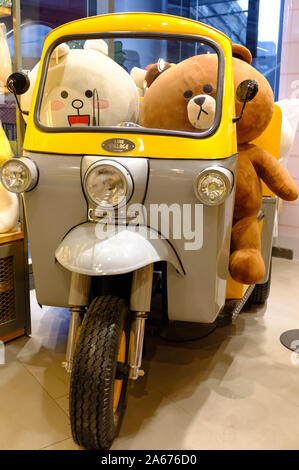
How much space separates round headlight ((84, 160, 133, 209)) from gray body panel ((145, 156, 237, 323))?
0.11 meters

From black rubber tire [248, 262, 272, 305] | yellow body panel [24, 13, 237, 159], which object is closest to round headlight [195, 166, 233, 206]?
yellow body panel [24, 13, 237, 159]

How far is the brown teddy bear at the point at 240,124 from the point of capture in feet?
6.33

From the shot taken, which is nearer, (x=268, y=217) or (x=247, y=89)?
(x=247, y=89)

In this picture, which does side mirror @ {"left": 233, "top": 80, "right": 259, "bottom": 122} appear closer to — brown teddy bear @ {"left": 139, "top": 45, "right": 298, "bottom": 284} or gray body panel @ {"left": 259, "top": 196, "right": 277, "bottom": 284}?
brown teddy bear @ {"left": 139, "top": 45, "right": 298, "bottom": 284}

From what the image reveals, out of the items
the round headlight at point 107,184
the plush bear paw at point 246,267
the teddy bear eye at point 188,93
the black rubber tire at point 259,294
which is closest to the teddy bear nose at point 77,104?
the teddy bear eye at point 188,93

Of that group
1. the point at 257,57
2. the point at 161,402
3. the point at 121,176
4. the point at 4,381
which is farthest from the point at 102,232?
the point at 257,57

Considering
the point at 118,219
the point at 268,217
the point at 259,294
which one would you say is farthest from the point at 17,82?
the point at 259,294

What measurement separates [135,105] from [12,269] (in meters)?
1.07

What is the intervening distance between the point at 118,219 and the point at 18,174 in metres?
0.41

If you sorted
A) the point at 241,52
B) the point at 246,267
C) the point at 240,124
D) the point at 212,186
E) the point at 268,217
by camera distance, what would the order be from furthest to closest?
the point at 268,217, the point at 241,52, the point at 240,124, the point at 246,267, the point at 212,186

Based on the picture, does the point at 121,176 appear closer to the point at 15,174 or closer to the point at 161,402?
the point at 15,174

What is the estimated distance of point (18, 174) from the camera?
1635 millimetres

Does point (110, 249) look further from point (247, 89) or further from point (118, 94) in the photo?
point (118, 94)

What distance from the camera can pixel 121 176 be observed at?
1.53 m
